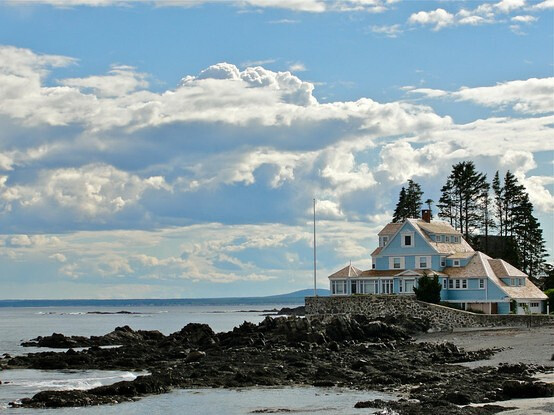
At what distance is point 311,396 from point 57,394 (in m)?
10.2

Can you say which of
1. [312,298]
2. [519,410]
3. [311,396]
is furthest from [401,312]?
[519,410]

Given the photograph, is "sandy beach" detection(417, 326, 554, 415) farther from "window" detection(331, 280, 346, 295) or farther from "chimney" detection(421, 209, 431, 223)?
"chimney" detection(421, 209, 431, 223)

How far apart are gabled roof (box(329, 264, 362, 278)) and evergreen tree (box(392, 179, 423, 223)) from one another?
29406 mm

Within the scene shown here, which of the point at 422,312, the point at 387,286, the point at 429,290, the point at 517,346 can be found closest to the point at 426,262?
the point at 387,286

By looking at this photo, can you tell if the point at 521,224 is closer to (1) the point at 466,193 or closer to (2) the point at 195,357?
(1) the point at 466,193

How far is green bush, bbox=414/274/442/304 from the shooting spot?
74062 millimetres

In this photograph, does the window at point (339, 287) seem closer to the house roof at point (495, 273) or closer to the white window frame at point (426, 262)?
the white window frame at point (426, 262)

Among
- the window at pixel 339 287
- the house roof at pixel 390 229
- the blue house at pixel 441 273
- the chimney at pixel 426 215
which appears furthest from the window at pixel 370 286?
the chimney at pixel 426 215

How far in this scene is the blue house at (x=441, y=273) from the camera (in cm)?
7594

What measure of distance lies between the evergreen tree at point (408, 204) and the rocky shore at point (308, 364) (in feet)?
133

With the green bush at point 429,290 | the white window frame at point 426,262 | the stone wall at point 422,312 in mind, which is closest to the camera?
the stone wall at point 422,312

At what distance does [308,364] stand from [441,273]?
33910 mm

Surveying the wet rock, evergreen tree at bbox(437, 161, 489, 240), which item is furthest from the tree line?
the wet rock

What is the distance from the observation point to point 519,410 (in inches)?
1144
